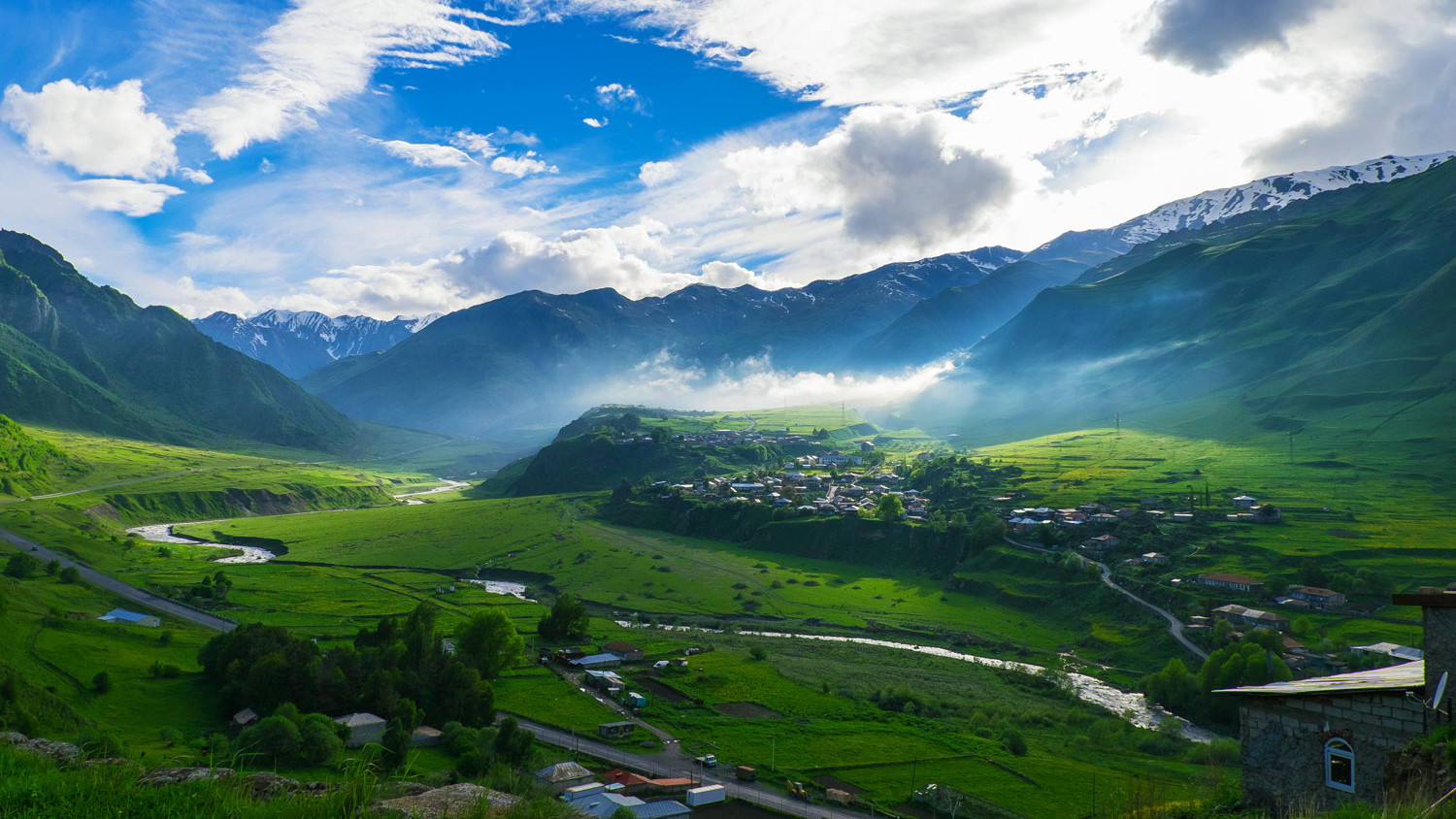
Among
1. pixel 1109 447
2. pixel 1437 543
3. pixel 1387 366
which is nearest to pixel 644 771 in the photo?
pixel 1437 543

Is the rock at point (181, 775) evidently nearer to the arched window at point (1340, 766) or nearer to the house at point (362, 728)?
the arched window at point (1340, 766)

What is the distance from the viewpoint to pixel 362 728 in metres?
44.8

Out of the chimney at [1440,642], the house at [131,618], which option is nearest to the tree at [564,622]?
the house at [131,618]

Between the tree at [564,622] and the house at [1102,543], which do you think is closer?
the tree at [564,622]

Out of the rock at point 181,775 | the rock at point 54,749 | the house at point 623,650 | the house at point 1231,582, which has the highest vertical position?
the rock at point 181,775

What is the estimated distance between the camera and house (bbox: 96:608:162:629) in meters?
64.2

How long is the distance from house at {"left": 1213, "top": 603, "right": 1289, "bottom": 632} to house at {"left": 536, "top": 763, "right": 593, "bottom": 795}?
55.3 m

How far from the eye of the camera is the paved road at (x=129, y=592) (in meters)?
71.1

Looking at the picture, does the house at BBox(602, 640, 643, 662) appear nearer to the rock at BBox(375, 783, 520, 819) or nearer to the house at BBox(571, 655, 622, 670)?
the house at BBox(571, 655, 622, 670)

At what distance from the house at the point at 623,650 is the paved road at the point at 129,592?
100 ft

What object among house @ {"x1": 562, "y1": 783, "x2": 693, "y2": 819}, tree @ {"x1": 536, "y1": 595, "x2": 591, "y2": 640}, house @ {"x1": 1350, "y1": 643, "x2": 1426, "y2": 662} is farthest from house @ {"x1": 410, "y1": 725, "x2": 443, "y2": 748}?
house @ {"x1": 1350, "y1": 643, "x2": 1426, "y2": 662}

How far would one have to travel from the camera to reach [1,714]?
34156 mm

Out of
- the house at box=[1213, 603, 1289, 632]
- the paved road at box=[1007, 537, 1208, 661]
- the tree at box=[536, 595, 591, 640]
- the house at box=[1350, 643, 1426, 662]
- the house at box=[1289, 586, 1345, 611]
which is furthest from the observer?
the tree at box=[536, 595, 591, 640]

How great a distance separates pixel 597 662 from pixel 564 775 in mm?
26356
